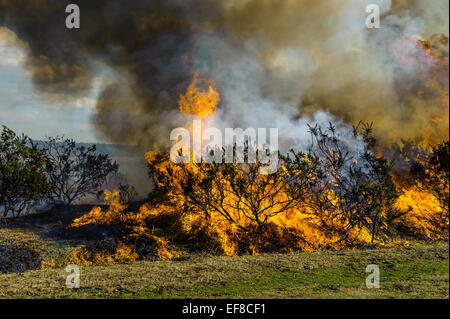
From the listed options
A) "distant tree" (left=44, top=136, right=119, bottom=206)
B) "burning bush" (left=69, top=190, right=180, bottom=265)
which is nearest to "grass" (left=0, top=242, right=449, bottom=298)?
"burning bush" (left=69, top=190, right=180, bottom=265)

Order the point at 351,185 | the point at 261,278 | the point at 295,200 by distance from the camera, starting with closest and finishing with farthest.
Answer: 1. the point at 261,278
2. the point at 351,185
3. the point at 295,200

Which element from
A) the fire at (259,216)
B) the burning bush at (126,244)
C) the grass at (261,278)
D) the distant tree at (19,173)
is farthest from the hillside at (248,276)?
the distant tree at (19,173)

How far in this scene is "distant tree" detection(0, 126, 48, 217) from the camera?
69.1 feet

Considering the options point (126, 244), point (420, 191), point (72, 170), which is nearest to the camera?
point (126, 244)

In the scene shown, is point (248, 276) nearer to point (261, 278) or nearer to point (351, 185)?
point (261, 278)

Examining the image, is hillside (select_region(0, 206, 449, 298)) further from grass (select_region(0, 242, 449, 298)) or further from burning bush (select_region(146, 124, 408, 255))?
burning bush (select_region(146, 124, 408, 255))

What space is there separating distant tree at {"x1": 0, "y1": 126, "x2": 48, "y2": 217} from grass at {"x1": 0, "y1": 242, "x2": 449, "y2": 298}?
8972 mm

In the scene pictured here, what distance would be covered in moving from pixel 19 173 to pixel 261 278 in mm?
16790

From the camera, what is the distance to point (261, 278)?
11.9 metres

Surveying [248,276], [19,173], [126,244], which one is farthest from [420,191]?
[19,173]

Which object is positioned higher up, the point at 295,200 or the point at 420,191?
the point at 420,191

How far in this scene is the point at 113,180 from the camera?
30.6m

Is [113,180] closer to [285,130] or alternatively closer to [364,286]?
[285,130]
